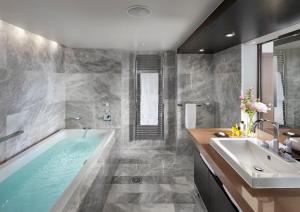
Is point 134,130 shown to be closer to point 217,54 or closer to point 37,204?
point 217,54

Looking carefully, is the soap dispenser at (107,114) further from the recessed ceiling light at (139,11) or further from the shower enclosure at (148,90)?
the recessed ceiling light at (139,11)

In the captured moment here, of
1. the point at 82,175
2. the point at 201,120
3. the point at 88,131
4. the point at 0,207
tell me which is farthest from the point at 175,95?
the point at 0,207

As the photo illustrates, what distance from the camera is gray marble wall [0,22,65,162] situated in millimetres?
2662

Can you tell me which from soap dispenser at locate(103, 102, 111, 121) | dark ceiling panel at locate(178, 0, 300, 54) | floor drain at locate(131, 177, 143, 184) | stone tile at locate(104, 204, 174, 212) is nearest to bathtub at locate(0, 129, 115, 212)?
stone tile at locate(104, 204, 174, 212)

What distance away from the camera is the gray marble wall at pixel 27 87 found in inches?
105

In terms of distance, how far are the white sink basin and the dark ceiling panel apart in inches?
44.2

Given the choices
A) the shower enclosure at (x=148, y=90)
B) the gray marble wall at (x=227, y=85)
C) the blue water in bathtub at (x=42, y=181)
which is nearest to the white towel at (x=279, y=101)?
the gray marble wall at (x=227, y=85)

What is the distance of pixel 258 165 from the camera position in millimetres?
2014

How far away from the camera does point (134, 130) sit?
16.5ft

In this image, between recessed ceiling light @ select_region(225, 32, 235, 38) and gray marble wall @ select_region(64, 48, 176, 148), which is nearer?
recessed ceiling light @ select_region(225, 32, 235, 38)

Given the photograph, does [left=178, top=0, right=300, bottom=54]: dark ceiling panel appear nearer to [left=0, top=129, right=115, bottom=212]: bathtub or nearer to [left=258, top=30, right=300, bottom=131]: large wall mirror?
[left=258, top=30, right=300, bottom=131]: large wall mirror

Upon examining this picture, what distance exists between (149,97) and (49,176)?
2.69 metres

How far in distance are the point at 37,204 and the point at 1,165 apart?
0.71 meters

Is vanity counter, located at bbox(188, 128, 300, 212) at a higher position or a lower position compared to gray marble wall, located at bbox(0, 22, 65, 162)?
lower
